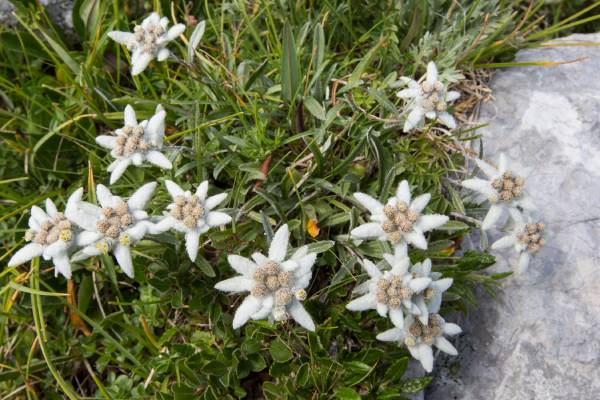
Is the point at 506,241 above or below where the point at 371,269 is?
below

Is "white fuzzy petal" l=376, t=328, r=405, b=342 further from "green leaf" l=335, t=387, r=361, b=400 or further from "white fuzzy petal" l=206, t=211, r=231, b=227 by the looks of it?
"white fuzzy petal" l=206, t=211, r=231, b=227

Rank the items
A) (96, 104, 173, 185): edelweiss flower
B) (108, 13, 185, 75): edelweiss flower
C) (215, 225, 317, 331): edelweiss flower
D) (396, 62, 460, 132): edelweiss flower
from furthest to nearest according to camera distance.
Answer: (108, 13, 185, 75): edelweiss flower
(396, 62, 460, 132): edelweiss flower
(96, 104, 173, 185): edelweiss flower
(215, 225, 317, 331): edelweiss flower

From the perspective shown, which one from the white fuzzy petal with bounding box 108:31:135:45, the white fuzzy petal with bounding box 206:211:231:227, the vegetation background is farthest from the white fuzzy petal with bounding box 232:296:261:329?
the white fuzzy petal with bounding box 108:31:135:45

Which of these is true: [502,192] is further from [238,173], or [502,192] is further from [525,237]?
[238,173]

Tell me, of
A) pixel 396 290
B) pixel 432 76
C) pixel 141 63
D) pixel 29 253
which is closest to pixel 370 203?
pixel 396 290

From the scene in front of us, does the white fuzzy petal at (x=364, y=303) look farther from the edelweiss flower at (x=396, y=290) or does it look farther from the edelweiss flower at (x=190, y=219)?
the edelweiss flower at (x=190, y=219)

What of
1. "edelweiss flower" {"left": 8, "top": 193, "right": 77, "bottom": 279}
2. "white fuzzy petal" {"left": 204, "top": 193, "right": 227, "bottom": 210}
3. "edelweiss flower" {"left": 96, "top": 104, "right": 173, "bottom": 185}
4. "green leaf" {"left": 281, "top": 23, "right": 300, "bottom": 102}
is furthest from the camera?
"green leaf" {"left": 281, "top": 23, "right": 300, "bottom": 102}

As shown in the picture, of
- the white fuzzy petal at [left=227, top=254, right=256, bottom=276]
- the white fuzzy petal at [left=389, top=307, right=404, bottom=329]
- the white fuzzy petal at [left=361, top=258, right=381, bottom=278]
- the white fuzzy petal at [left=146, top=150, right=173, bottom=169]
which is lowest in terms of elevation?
the white fuzzy petal at [left=389, top=307, right=404, bottom=329]
